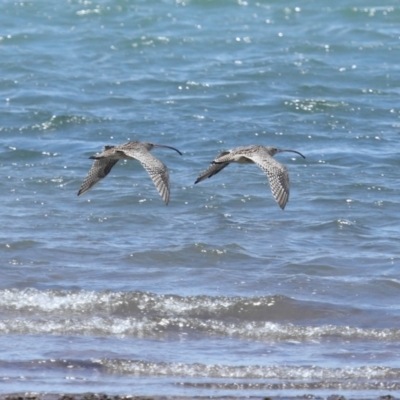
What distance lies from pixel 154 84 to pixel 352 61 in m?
4.28

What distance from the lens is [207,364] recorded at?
25.4 ft

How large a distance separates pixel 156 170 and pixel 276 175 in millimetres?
1113

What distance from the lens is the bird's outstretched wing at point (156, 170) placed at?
396 inches

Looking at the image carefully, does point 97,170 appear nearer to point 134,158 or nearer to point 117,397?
point 134,158

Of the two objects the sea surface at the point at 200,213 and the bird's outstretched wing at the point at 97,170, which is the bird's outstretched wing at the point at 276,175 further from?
the bird's outstretched wing at the point at 97,170

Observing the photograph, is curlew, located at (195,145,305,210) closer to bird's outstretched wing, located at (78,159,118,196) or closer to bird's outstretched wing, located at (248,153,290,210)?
bird's outstretched wing, located at (248,153,290,210)

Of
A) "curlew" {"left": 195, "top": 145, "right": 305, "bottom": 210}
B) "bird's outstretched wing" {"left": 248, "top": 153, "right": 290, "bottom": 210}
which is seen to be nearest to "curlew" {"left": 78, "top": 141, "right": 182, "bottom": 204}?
"curlew" {"left": 195, "top": 145, "right": 305, "bottom": 210}

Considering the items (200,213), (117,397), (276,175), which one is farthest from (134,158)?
(117,397)

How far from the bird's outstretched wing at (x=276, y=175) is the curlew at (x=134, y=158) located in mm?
933

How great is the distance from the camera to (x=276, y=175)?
10.5 m

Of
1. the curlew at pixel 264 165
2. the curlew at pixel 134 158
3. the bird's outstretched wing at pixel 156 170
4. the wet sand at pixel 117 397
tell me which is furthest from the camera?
the curlew at pixel 264 165

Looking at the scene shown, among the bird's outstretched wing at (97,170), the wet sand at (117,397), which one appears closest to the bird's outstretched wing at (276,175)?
the bird's outstretched wing at (97,170)

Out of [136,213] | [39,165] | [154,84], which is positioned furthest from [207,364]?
[154,84]

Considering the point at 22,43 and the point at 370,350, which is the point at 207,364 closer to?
the point at 370,350
